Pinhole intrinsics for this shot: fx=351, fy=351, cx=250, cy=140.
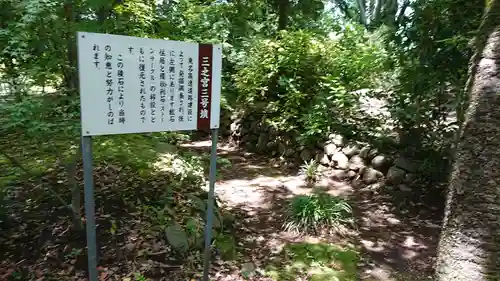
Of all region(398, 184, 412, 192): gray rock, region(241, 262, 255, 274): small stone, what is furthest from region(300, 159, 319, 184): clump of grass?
region(241, 262, 255, 274): small stone

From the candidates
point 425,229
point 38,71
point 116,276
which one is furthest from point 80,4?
point 425,229

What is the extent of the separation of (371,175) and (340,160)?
0.62 metres

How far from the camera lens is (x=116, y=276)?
107 inches

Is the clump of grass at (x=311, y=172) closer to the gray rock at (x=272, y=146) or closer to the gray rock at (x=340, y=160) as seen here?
the gray rock at (x=340, y=160)

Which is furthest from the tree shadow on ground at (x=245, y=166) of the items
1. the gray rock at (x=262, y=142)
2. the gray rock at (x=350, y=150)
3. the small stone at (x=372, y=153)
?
the small stone at (x=372, y=153)

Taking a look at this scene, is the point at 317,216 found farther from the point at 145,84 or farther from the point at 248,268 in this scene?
the point at 145,84

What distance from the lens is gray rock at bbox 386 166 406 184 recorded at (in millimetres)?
5066

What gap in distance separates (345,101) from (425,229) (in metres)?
2.49

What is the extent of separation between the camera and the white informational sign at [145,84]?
188 cm

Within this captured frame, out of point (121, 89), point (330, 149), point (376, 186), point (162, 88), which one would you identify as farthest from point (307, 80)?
point (121, 89)

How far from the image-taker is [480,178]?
2.11 m

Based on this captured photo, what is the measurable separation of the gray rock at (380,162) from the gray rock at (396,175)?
171 mm

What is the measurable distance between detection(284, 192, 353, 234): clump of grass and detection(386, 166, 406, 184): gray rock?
104 centimetres

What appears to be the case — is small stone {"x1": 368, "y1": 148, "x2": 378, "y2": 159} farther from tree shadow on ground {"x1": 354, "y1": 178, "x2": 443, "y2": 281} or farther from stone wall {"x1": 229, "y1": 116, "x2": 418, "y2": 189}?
tree shadow on ground {"x1": 354, "y1": 178, "x2": 443, "y2": 281}
